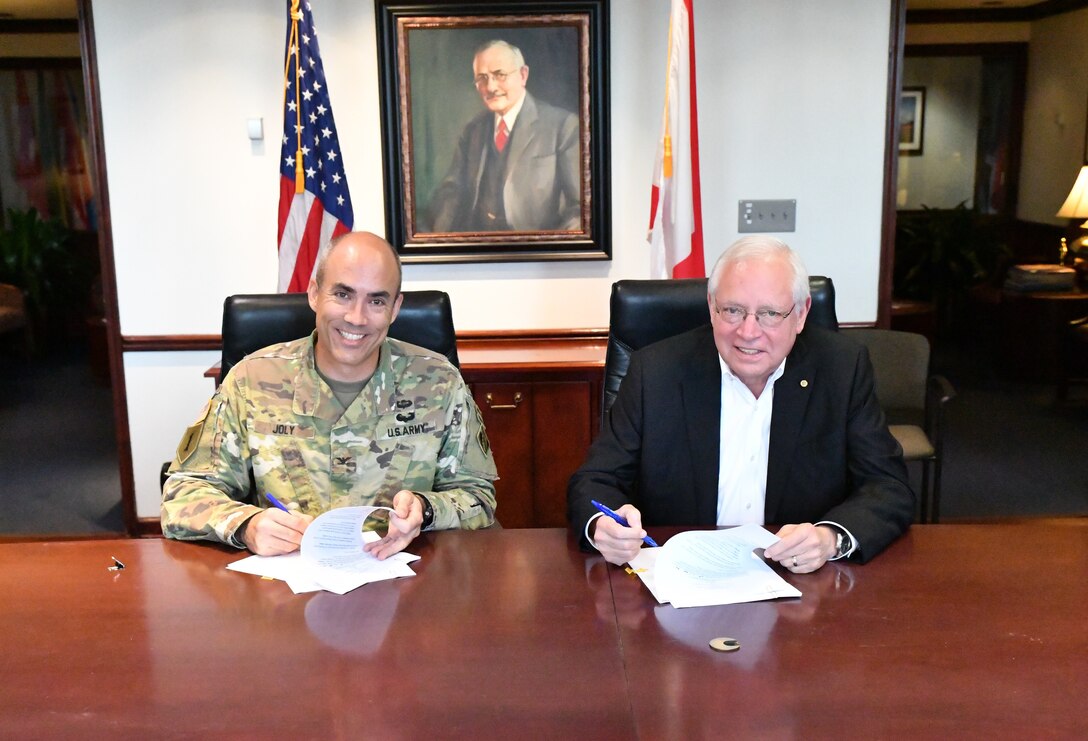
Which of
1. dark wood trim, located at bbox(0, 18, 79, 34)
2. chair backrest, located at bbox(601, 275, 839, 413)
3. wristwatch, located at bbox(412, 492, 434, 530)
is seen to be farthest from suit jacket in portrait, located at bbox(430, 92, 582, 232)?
dark wood trim, located at bbox(0, 18, 79, 34)

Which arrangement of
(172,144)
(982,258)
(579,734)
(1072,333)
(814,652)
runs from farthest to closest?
(982,258), (1072,333), (172,144), (814,652), (579,734)

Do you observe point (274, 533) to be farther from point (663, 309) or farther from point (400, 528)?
point (663, 309)

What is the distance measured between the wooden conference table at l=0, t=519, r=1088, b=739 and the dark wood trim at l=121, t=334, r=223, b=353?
6.84ft

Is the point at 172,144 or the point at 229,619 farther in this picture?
the point at 172,144

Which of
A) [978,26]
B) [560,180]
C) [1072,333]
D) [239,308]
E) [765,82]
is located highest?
[978,26]

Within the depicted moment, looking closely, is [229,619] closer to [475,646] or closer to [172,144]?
[475,646]

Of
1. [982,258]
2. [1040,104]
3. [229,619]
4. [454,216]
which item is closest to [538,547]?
[229,619]

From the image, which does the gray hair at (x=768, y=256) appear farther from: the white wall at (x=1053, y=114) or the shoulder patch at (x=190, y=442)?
the white wall at (x=1053, y=114)

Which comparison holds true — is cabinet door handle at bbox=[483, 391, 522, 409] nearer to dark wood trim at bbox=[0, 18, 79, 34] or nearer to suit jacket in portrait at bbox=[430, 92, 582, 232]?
suit jacket in portrait at bbox=[430, 92, 582, 232]

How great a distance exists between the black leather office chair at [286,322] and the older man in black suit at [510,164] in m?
1.46

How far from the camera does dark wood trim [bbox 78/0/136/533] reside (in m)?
3.62

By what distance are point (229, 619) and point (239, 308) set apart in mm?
981

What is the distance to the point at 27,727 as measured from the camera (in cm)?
124

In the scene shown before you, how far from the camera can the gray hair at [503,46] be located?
3.66 metres
